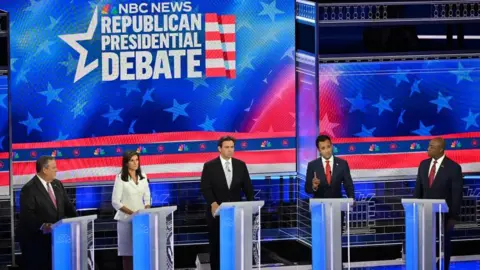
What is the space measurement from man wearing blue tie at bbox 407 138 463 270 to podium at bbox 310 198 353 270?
133cm

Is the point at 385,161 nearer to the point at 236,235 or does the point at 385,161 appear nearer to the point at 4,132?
the point at 236,235

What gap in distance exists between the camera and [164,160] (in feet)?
43.4

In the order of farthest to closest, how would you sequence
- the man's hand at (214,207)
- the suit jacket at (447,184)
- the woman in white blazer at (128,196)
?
the suit jacket at (447,184), the man's hand at (214,207), the woman in white blazer at (128,196)

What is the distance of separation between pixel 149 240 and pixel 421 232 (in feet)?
7.17

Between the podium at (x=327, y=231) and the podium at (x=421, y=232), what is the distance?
51cm

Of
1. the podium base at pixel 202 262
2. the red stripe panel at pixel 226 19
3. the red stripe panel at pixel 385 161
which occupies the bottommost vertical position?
the podium base at pixel 202 262

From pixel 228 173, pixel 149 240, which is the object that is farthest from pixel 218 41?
pixel 149 240

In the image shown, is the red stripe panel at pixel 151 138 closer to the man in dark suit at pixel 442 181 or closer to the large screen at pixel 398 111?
the large screen at pixel 398 111

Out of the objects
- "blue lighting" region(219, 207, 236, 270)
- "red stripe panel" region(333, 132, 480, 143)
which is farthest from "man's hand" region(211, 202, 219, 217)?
"red stripe panel" region(333, 132, 480, 143)

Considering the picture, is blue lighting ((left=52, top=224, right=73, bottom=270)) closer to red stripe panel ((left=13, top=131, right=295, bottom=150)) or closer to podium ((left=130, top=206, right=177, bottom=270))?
podium ((left=130, top=206, right=177, bottom=270))

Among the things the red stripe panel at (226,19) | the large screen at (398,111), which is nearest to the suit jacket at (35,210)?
the red stripe panel at (226,19)

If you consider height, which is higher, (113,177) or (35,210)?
(113,177)

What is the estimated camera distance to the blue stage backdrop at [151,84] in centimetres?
1277

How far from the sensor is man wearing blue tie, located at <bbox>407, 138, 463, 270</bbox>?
1160 cm
